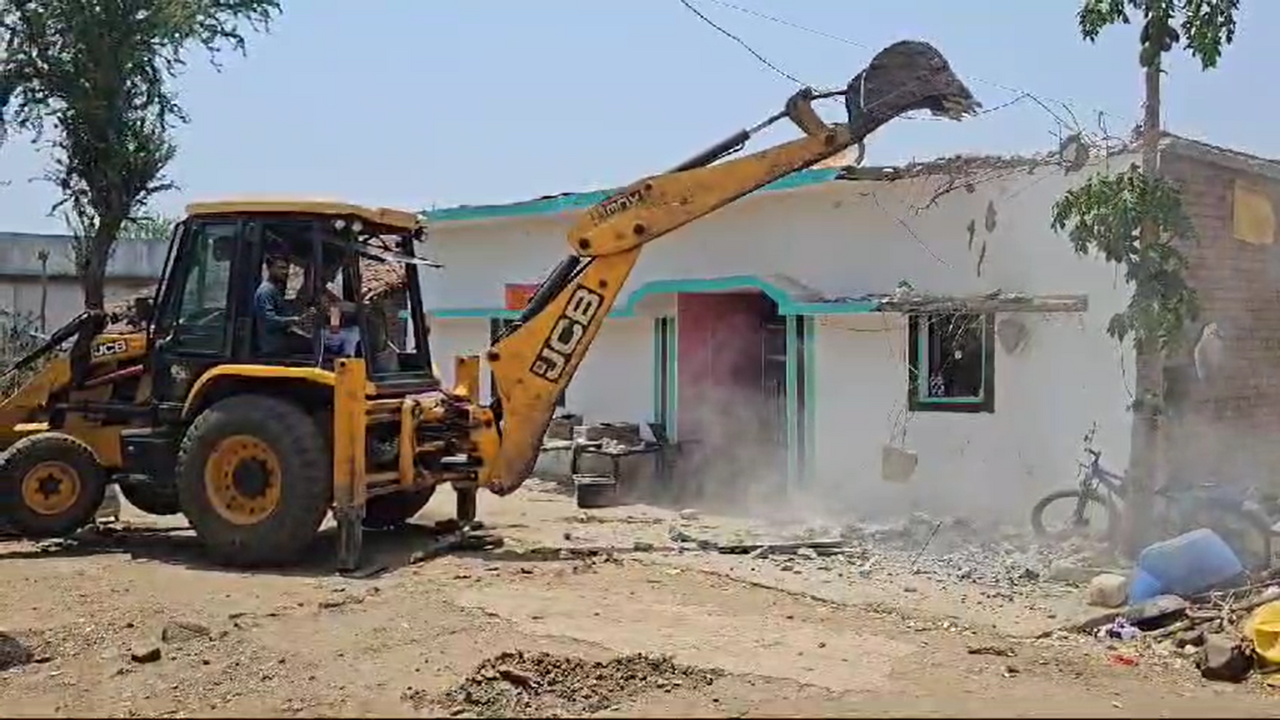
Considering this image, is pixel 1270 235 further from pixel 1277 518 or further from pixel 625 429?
pixel 625 429

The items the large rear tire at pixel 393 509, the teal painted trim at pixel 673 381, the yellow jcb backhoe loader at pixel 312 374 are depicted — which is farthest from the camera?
the teal painted trim at pixel 673 381

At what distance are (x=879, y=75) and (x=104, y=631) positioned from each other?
272 inches

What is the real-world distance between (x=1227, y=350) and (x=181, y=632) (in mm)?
9766

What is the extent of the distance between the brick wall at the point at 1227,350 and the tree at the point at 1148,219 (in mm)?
1216

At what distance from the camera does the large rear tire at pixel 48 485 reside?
11.1 meters

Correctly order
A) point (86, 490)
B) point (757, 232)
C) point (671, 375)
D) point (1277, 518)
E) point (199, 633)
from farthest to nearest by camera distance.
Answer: point (671, 375)
point (757, 232)
point (86, 490)
point (1277, 518)
point (199, 633)

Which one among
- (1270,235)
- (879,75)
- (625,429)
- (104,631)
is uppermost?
(879,75)

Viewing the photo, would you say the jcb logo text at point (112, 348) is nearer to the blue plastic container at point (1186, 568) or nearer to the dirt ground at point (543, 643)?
the dirt ground at point (543, 643)

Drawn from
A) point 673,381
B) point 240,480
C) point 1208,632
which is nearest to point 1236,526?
point 1208,632

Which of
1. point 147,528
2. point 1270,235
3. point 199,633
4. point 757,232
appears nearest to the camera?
point 199,633

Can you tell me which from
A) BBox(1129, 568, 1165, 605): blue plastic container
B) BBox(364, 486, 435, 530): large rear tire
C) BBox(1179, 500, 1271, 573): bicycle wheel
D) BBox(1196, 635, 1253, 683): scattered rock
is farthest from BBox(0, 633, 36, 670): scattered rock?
BBox(1179, 500, 1271, 573): bicycle wheel

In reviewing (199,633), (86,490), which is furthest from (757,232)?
(199,633)

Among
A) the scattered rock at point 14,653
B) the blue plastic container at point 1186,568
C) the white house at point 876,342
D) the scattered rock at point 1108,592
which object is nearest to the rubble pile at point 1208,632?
the blue plastic container at point 1186,568

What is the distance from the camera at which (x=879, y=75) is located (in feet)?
34.7
